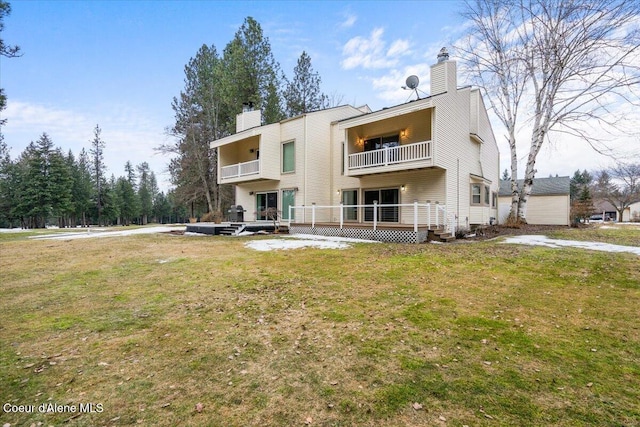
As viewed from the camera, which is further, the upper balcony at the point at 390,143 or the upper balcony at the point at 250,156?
the upper balcony at the point at 250,156

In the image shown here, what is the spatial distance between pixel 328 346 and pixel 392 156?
11305 millimetres

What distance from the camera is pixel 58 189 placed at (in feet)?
125

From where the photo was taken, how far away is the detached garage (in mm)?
23047

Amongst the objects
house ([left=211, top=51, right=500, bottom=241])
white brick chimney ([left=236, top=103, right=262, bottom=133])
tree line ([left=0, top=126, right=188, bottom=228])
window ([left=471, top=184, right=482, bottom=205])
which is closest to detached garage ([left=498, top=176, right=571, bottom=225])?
window ([left=471, top=184, right=482, bottom=205])

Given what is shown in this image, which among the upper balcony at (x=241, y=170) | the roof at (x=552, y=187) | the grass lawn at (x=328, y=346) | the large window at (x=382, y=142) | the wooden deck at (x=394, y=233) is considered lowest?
the grass lawn at (x=328, y=346)

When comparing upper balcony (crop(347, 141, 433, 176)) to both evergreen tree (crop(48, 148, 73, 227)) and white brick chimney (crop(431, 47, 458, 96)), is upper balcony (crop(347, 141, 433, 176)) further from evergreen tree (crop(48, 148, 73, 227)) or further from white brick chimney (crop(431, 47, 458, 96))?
evergreen tree (crop(48, 148, 73, 227))

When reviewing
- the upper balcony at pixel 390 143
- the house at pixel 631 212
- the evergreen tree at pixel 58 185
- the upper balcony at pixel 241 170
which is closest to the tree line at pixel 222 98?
the upper balcony at pixel 241 170

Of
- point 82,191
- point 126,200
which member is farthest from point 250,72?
point 126,200

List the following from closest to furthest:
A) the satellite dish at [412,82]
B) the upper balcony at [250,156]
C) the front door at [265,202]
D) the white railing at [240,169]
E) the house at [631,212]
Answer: the satellite dish at [412,82] < the upper balcony at [250,156] < the white railing at [240,169] < the front door at [265,202] < the house at [631,212]

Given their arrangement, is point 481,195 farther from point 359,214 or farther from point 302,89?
point 302,89

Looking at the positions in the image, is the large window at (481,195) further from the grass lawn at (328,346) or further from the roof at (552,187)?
the roof at (552,187)

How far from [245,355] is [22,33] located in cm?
2126

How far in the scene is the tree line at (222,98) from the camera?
985 inches

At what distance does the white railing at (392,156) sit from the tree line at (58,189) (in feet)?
87.9
